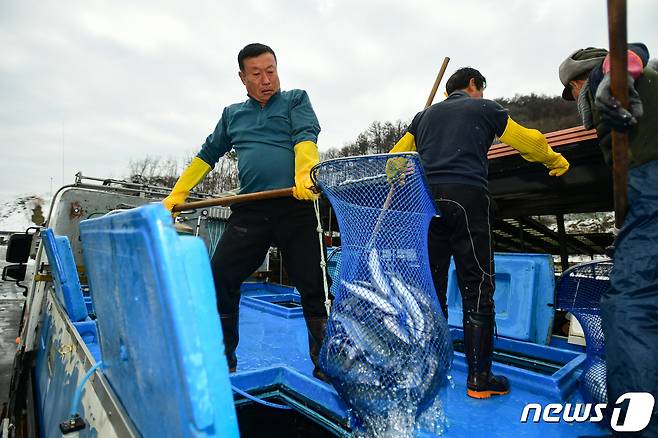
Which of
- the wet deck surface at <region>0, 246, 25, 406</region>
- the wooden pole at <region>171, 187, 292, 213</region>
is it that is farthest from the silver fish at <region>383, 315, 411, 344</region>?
A: the wet deck surface at <region>0, 246, 25, 406</region>

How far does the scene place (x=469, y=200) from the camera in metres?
2.39

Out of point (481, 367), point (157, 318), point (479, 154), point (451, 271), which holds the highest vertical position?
point (479, 154)

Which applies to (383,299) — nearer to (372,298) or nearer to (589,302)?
(372,298)

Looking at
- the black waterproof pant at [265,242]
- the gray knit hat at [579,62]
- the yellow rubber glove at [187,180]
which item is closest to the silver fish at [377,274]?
the black waterproof pant at [265,242]

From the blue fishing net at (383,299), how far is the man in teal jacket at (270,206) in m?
0.50

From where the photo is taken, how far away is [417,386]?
5.67 ft

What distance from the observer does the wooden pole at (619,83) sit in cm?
128

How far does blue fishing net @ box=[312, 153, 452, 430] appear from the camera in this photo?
176cm

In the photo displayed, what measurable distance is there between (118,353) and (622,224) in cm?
206

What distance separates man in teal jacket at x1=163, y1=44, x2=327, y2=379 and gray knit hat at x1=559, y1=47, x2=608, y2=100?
1.47 metres

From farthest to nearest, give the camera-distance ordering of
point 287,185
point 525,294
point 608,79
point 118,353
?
point 525,294 < point 287,185 < point 608,79 < point 118,353

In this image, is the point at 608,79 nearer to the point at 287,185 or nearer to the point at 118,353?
the point at 287,185

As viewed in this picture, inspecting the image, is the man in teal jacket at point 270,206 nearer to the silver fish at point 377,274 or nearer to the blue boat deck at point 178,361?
the blue boat deck at point 178,361

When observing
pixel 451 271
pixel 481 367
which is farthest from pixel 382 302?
pixel 451 271
